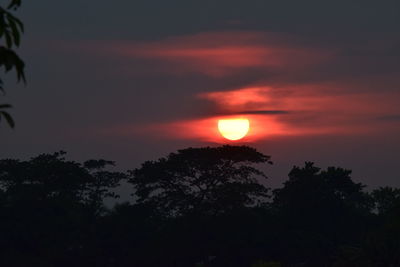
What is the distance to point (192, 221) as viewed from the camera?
9256cm

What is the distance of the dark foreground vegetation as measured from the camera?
90.1 m

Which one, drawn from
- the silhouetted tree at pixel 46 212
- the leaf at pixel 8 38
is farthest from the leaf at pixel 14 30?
the silhouetted tree at pixel 46 212

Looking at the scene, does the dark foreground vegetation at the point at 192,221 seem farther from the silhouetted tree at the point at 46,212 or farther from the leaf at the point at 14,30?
the leaf at the point at 14,30

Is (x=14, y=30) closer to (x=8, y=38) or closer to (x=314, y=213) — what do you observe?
(x=8, y=38)

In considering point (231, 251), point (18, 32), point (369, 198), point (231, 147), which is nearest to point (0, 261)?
point (231, 251)

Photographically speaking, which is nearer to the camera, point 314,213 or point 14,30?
point 14,30

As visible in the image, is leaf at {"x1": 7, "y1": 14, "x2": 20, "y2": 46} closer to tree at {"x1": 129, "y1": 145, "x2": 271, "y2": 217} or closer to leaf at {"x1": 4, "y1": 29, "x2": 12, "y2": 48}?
leaf at {"x1": 4, "y1": 29, "x2": 12, "y2": 48}

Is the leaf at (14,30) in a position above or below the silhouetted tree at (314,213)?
below

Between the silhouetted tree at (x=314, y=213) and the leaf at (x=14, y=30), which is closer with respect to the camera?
the leaf at (x=14, y=30)

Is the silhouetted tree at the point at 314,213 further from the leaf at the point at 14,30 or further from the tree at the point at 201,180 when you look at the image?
the leaf at the point at 14,30

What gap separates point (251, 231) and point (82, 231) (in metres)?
16.7

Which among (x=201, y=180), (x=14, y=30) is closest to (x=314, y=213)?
(x=201, y=180)

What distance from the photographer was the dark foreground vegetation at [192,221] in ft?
295

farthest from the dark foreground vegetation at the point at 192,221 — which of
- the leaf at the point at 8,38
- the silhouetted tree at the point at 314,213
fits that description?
the leaf at the point at 8,38
